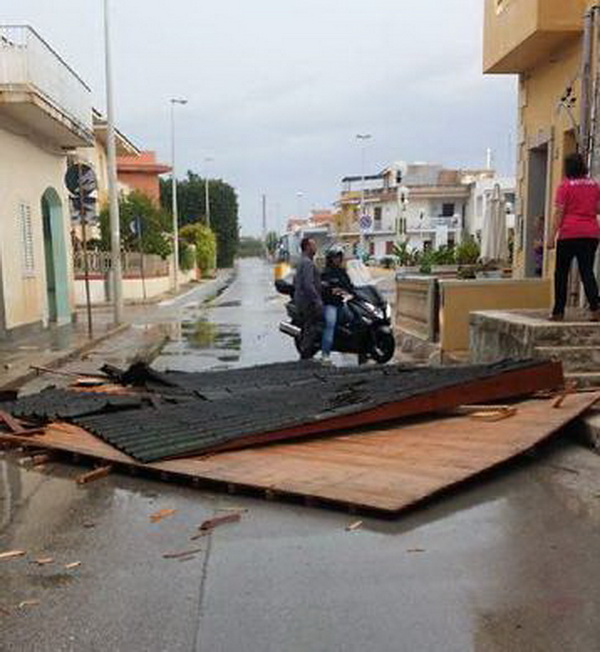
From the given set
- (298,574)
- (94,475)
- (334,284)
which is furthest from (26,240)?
(298,574)

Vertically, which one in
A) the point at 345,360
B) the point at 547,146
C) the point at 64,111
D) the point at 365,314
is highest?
the point at 64,111

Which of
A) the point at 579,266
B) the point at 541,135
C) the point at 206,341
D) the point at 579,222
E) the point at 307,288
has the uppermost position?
the point at 541,135

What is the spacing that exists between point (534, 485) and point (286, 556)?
1960 mm

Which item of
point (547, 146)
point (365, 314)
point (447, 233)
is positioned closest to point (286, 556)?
point (365, 314)

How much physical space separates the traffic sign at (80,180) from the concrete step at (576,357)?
1045 cm

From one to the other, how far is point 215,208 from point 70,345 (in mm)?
74555

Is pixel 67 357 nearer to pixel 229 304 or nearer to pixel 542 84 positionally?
pixel 542 84

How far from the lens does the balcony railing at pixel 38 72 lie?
1339 cm

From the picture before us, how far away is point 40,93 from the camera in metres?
13.8

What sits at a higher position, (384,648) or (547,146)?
(547,146)

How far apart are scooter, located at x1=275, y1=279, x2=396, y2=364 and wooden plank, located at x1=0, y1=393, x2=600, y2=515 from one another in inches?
162

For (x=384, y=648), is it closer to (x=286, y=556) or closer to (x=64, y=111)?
(x=286, y=556)

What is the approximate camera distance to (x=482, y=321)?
8680 millimetres

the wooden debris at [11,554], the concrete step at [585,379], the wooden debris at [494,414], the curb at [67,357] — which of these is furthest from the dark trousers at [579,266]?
the curb at [67,357]
